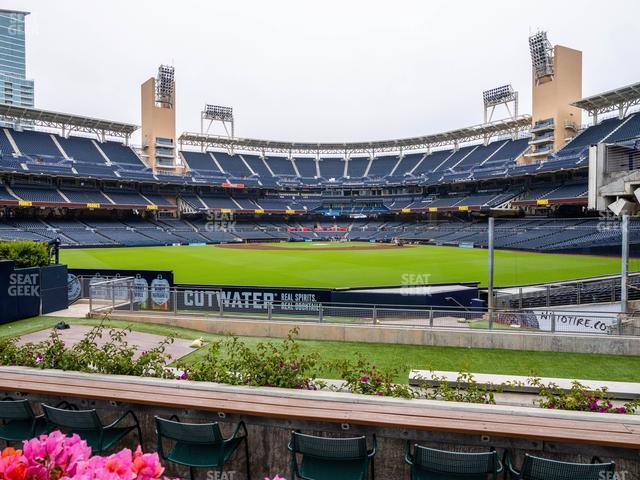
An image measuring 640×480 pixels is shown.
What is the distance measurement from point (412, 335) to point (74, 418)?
9.24 meters

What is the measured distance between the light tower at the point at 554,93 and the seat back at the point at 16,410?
68.6 metres

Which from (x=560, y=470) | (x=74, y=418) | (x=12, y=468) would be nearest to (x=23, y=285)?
(x=74, y=418)

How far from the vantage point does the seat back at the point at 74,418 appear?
4.20 metres

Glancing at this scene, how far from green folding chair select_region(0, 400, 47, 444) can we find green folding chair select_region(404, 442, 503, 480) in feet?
12.6

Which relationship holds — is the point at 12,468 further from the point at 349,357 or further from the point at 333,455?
the point at 349,357

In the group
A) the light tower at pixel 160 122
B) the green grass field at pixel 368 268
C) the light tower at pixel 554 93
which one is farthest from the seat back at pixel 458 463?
the light tower at pixel 160 122

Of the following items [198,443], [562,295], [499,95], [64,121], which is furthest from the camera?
[499,95]

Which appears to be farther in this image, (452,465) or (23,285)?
(23,285)

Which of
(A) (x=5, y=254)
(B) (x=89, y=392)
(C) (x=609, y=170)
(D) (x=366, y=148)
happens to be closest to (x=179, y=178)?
(D) (x=366, y=148)

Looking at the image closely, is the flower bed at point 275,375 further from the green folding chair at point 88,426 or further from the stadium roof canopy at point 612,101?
the stadium roof canopy at point 612,101

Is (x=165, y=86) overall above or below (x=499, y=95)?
above

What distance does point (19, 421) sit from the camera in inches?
179

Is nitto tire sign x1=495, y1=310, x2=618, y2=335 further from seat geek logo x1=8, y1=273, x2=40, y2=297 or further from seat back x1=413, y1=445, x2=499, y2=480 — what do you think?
seat geek logo x1=8, y1=273, x2=40, y2=297

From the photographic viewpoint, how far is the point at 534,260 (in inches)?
1369
